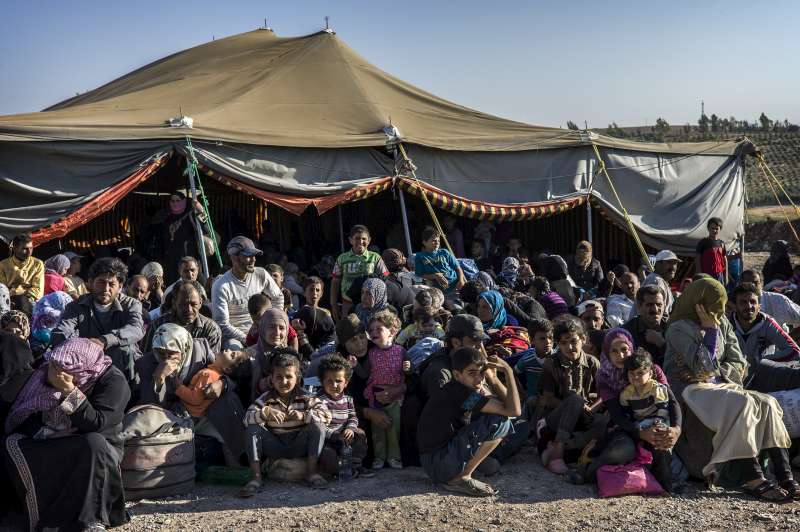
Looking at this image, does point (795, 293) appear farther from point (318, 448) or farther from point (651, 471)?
point (318, 448)

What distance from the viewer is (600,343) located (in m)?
6.23

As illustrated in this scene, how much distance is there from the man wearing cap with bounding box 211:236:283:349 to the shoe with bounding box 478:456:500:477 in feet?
7.03

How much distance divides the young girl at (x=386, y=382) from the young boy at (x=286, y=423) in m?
0.46

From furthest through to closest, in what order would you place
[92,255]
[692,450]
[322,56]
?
[322,56] → [92,255] → [692,450]

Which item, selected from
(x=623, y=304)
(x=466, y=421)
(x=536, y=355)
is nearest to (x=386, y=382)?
(x=466, y=421)

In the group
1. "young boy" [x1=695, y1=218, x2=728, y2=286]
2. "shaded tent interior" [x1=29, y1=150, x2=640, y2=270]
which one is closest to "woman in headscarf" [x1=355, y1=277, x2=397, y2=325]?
"shaded tent interior" [x1=29, y1=150, x2=640, y2=270]

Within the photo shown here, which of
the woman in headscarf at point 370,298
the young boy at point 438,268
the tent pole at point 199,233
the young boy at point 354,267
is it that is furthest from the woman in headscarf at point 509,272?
the tent pole at point 199,233

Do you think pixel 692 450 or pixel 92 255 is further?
pixel 92 255

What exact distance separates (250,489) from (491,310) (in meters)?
2.53

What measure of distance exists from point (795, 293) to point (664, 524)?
5.48m

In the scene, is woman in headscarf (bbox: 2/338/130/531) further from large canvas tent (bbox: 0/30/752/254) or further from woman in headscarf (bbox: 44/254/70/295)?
large canvas tent (bbox: 0/30/752/254)

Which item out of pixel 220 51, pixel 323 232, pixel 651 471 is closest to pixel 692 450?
pixel 651 471

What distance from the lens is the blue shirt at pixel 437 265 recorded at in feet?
27.3

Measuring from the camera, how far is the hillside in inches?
1294
